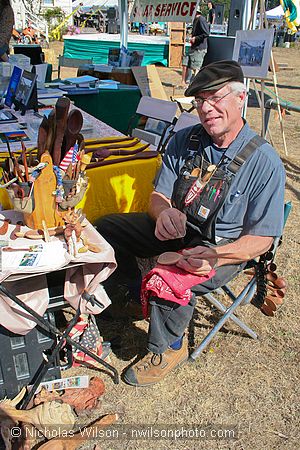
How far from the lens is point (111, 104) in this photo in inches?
201

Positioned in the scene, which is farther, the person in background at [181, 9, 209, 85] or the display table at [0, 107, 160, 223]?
the person in background at [181, 9, 209, 85]

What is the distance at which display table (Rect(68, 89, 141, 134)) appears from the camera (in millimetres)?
4902

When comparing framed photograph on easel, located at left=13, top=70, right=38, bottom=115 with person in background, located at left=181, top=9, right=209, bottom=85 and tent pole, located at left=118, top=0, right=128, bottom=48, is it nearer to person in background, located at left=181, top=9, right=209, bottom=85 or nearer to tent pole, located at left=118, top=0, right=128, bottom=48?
tent pole, located at left=118, top=0, right=128, bottom=48

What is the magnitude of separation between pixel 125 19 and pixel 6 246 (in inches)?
255

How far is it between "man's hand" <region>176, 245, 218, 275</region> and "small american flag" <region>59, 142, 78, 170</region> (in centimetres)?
67

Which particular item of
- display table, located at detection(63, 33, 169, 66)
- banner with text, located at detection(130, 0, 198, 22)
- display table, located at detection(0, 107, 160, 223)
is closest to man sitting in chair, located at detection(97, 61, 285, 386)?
display table, located at detection(0, 107, 160, 223)

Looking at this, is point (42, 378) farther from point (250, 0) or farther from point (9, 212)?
point (250, 0)

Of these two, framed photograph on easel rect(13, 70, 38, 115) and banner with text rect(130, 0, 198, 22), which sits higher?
banner with text rect(130, 0, 198, 22)

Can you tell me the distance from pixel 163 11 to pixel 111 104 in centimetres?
171

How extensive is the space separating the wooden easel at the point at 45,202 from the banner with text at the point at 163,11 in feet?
12.5

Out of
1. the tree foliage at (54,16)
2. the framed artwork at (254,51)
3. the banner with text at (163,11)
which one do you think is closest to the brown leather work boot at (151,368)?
the framed artwork at (254,51)

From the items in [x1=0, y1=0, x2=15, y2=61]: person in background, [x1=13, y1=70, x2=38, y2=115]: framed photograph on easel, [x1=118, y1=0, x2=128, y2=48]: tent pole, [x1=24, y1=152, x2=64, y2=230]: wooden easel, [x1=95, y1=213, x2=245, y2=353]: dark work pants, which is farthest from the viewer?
[x1=118, y1=0, x2=128, y2=48]: tent pole

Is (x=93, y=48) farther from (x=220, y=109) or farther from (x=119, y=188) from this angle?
(x=220, y=109)

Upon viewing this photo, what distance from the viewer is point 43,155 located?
180 cm
